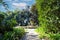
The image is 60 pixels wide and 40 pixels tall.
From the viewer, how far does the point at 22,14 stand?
2372cm

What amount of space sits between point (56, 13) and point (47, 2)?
0.83m

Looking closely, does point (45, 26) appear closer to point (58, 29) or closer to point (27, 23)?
point (58, 29)

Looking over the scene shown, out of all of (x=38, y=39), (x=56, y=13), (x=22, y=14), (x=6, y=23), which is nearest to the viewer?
(x=38, y=39)

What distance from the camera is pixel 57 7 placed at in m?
10.5

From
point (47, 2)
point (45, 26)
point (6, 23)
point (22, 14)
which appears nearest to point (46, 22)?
point (45, 26)

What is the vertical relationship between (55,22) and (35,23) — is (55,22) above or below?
above

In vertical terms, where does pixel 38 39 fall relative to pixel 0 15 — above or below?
below

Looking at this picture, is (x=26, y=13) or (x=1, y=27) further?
(x=26, y=13)

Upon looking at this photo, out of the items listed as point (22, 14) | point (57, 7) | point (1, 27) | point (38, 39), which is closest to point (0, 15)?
point (1, 27)

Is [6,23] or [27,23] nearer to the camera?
[6,23]

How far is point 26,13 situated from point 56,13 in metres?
13.5

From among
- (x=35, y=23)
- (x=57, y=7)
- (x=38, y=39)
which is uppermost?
(x=57, y=7)

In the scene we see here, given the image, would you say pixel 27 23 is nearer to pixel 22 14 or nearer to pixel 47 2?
pixel 22 14

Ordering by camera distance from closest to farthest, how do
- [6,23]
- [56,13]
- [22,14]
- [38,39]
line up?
[38,39] < [56,13] < [6,23] < [22,14]
